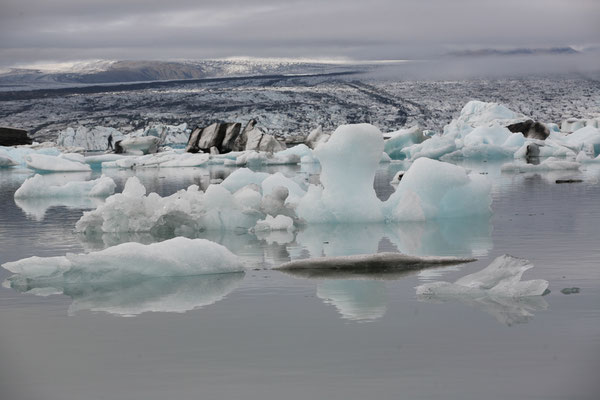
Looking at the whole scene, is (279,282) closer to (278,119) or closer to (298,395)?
(298,395)

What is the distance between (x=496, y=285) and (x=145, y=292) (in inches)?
102

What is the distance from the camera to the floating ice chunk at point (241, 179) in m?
14.7

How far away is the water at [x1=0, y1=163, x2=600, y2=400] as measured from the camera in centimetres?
441

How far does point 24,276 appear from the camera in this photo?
7.49 metres

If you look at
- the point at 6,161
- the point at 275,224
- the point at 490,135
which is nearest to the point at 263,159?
the point at 490,135

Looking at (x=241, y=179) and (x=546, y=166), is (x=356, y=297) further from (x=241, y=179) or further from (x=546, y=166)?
(x=546, y=166)

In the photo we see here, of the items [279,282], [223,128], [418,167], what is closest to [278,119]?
[223,128]

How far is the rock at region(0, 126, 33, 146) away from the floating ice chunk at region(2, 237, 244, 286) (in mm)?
43755

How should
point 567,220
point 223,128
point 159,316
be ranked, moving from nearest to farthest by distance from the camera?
point 159,316, point 567,220, point 223,128

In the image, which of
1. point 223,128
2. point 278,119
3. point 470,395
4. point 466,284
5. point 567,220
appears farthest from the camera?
point 278,119

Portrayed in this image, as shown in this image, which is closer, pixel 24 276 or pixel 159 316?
pixel 159 316

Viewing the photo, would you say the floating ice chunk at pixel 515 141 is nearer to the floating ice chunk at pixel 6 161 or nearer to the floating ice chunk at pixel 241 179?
the floating ice chunk at pixel 6 161

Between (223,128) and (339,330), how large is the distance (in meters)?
35.7

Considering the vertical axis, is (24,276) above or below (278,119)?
above
